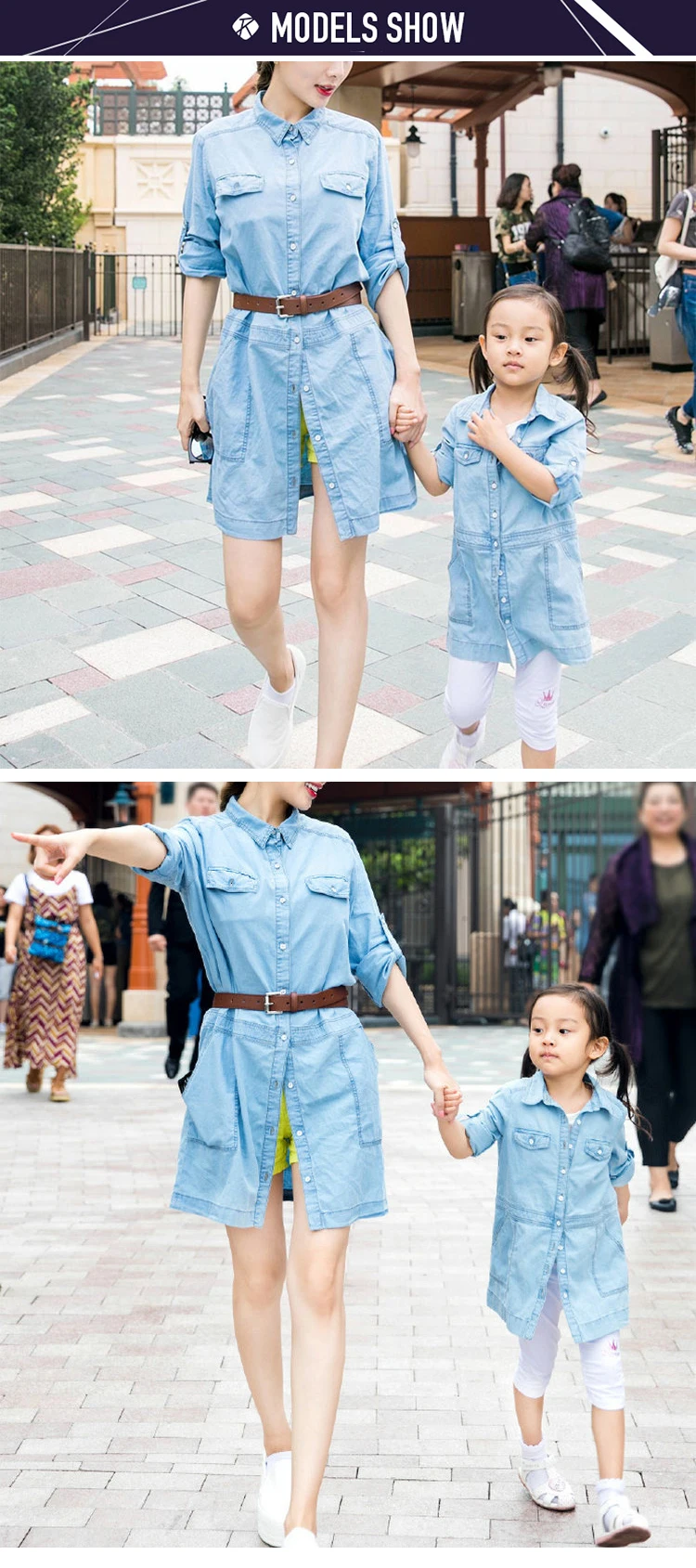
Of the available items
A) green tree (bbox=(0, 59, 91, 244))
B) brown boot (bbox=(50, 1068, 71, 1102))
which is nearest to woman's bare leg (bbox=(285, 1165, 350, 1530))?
brown boot (bbox=(50, 1068, 71, 1102))

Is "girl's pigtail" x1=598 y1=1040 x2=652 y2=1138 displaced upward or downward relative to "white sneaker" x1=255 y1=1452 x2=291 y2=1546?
upward

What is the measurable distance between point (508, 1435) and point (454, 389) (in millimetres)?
10173

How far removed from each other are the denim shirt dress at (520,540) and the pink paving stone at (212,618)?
227 centimetres

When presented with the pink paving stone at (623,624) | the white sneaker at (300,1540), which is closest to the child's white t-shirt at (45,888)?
the pink paving stone at (623,624)

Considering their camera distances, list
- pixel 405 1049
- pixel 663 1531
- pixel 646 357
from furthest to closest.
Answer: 1. pixel 646 357
2. pixel 405 1049
3. pixel 663 1531

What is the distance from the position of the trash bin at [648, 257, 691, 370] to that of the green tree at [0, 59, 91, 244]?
12.7 metres

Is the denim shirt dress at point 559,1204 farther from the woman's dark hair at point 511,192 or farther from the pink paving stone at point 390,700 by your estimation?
the woman's dark hair at point 511,192

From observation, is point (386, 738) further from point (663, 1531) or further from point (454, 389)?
point (454, 389)

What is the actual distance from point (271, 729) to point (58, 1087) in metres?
4.06

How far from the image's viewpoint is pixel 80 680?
15.8ft

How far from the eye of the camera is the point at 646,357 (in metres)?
16.7

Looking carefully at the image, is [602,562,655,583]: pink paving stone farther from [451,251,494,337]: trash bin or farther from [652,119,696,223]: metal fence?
[451,251,494,337]: trash bin

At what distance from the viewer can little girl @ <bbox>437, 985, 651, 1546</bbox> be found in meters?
2.56
